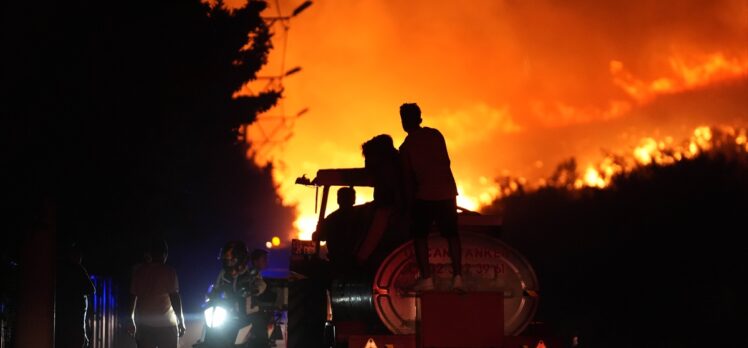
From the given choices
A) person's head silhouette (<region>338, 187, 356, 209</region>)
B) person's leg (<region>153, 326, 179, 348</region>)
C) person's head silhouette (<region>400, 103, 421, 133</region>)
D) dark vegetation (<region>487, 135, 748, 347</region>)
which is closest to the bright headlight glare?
person's leg (<region>153, 326, 179, 348</region>)

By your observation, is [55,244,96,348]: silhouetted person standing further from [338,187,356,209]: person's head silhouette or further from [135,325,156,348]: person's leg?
[338,187,356,209]: person's head silhouette

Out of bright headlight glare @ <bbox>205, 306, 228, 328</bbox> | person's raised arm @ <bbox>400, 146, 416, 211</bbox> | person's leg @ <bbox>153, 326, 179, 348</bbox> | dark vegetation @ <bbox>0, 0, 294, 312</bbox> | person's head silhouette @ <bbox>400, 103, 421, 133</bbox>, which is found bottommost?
person's leg @ <bbox>153, 326, 179, 348</bbox>

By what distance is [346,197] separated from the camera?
15.8m

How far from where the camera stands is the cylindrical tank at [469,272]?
1224 centimetres

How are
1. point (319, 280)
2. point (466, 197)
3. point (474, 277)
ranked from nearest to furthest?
1. point (474, 277)
2. point (319, 280)
3. point (466, 197)

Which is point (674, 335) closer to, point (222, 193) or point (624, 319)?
point (624, 319)

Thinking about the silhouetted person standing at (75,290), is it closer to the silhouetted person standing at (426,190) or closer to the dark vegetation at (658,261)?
the silhouetted person standing at (426,190)

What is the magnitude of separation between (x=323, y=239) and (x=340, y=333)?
3673 millimetres

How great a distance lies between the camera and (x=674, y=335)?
913 inches

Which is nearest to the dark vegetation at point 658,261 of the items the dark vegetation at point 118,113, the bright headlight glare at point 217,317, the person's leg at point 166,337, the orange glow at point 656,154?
the orange glow at point 656,154

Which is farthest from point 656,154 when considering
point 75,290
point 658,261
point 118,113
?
point 75,290

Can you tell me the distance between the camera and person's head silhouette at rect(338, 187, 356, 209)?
15727mm

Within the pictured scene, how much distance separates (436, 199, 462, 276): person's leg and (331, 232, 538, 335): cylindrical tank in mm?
527

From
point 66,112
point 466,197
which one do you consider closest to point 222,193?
point 466,197
